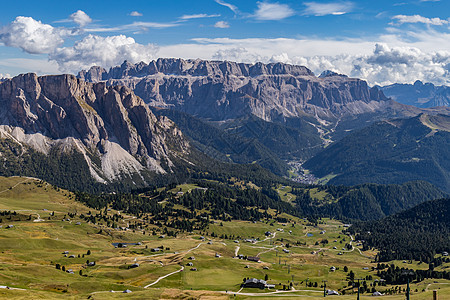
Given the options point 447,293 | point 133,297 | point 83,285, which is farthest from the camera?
point 83,285

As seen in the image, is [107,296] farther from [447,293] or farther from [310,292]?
[447,293]

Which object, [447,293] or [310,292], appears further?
[310,292]

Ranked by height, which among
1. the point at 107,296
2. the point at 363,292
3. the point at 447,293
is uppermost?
the point at 447,293

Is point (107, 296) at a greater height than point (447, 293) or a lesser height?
lesser

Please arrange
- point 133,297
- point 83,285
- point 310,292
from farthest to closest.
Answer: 1. point 310,292
2. point 83,285
3. point 133,297

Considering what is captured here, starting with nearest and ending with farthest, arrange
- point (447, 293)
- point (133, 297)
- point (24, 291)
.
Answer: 1. point (447, 293)
2. point (24, 291)
3. point (133, 297)

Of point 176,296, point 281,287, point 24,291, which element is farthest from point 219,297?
point 24,291

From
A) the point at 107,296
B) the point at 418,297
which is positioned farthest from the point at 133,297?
the point at 418,297

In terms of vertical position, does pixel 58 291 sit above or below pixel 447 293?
below

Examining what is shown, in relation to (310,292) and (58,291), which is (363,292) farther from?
(58,291)
